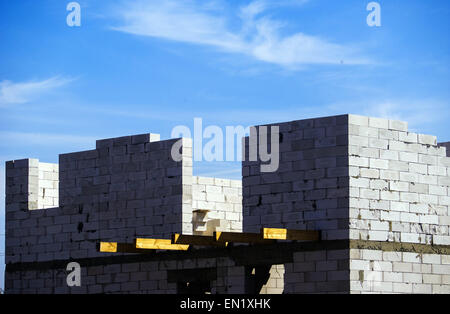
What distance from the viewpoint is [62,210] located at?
24438 millimetres

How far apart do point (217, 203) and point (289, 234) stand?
195 inches

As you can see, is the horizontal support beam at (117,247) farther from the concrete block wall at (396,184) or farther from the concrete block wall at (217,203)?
the concrete block wall at (396,184)

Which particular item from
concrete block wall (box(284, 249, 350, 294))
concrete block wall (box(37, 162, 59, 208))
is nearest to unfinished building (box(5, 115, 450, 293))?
concrete block wall (box(284, 249, 350, 294))

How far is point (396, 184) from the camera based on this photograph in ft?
67.2

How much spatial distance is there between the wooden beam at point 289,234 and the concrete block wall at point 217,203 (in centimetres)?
357

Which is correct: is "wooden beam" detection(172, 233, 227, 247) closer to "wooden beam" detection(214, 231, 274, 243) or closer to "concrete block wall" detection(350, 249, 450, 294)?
"wooden beam" detection(214, 231, 274, 243)

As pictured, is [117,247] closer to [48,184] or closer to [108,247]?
[108,247]

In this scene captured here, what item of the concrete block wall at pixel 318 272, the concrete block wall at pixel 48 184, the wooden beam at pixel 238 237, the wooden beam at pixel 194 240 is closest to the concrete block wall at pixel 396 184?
the concrete block wall at pixel 318 272

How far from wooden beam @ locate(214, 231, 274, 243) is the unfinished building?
0.09 feet

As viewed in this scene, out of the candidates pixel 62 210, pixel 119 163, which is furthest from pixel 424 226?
pixel 62 210

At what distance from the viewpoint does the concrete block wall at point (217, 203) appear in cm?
2312

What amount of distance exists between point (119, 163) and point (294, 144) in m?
4.72

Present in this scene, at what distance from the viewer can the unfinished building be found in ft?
65.4

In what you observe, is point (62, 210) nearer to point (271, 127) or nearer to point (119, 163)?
point (119, 163)
